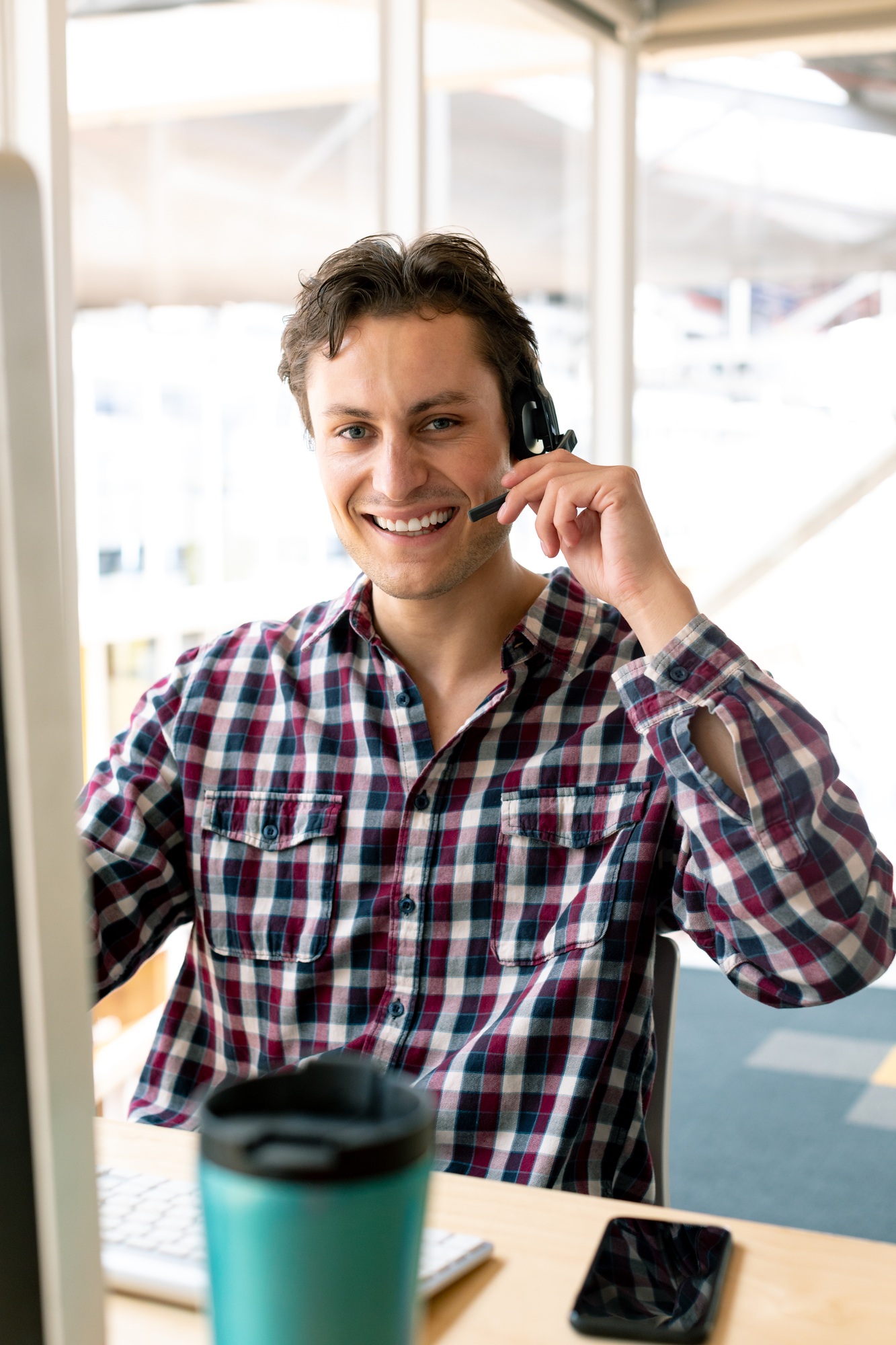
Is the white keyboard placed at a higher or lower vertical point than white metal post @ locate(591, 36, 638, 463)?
lower

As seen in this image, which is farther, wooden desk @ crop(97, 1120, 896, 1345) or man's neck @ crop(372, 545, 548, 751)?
man's neck @ crop(372, 545, 548, 751)

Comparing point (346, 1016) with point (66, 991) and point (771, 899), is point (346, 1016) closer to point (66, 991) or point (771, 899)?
point (771, 899)

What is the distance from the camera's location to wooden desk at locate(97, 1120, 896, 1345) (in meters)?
0.70

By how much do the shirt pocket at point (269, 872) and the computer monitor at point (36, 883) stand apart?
0.81m

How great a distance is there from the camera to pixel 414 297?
138 centimetres

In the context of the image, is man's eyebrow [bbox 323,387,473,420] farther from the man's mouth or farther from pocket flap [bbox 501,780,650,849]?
pocket flap [bbox 501,780,650,849]

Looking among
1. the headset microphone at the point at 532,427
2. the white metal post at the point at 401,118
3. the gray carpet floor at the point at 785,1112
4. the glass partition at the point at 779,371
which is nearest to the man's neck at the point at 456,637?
the headset microphone at the point at 532,427

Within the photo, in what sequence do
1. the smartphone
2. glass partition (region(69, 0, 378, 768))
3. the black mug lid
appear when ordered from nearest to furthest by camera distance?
the black mug lid
the smartphone
glass partition (region(69, 0, 378, 768))

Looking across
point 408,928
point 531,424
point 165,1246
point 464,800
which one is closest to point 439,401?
point 531,424

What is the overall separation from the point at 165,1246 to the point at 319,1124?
40cm

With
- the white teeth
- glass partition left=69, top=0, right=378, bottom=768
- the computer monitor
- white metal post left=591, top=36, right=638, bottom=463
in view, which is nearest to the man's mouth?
the white teeth

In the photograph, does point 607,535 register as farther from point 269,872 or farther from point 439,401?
point 269,872

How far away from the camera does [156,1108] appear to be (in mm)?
1329

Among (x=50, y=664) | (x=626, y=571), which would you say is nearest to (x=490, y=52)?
(x=626, y=571)
